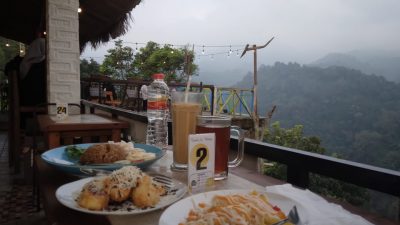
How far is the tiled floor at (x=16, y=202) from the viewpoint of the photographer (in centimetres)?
250

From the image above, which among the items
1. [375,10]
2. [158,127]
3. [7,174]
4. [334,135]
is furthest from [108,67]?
[375,10]

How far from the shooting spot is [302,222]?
518mm

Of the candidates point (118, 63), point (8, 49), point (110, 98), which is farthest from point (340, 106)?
point (8, 49)

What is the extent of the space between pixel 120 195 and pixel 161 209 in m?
0.10

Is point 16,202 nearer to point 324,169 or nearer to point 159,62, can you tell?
point 324,169

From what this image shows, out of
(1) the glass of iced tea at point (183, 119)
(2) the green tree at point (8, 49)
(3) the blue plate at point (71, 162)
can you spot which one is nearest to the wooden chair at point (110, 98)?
(2) the green tree at point (8, 49)

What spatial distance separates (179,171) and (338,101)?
122ft

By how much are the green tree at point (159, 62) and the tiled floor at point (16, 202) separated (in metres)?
13.2

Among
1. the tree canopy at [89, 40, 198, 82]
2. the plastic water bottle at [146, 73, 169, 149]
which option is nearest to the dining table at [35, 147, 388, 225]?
the plastic water bottle at [146, 73, 169, 149]

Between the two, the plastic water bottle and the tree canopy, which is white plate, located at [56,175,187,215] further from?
the tree canopy

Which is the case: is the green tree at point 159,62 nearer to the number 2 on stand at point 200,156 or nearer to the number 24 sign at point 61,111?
the number 24 sign at point 61,111

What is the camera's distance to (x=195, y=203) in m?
A: 0.62

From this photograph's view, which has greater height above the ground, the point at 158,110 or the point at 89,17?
the point at 89,17

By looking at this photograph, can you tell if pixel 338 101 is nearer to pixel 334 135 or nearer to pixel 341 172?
pixel 334 135
